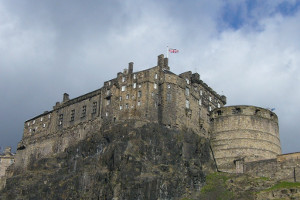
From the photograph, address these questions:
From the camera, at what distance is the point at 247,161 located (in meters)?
75.9

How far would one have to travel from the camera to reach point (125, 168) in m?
64.2

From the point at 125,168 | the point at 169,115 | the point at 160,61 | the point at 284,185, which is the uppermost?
the point at 160,61

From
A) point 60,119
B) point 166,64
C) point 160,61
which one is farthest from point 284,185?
point 60,119

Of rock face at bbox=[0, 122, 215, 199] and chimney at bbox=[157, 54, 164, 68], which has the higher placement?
chimney at bbox=[157, 54, 164, 68]

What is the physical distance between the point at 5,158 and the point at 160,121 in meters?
47.7

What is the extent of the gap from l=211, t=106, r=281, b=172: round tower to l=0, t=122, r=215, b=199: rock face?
13.7 ft

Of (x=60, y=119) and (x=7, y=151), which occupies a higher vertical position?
(x=60, y=119)

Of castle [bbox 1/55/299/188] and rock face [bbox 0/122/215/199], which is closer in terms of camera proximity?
rock face [bbox 0/122/215/199]

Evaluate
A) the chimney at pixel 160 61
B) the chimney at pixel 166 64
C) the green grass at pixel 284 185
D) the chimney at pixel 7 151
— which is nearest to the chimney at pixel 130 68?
the chimney at pixel 160 61

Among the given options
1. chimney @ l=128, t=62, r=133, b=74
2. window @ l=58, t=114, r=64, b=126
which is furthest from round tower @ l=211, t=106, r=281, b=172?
window @ l=58, t=114, r=64, b=126

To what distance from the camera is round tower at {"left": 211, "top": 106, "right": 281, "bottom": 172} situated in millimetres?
76938

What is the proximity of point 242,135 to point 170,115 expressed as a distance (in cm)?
1404

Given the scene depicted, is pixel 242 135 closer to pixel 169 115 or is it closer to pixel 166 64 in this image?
pixel 169 115

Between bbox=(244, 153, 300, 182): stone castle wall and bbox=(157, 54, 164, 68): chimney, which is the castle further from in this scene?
bbox=(244, 153, 300, 182): stone castle wall
